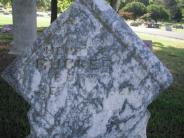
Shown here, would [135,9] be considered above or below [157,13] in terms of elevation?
above

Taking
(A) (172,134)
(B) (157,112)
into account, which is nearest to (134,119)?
(A) (172,134)

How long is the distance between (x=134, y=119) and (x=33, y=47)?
37.6 inches

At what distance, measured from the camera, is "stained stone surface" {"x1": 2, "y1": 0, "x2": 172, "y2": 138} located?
3252 millimetres

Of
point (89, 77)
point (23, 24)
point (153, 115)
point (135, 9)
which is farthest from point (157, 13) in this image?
point (89, 77)

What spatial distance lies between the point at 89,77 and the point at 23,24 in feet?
35.1

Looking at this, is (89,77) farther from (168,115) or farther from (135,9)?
(135,9)

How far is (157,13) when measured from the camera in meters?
59.3

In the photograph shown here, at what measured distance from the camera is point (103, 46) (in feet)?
10.7

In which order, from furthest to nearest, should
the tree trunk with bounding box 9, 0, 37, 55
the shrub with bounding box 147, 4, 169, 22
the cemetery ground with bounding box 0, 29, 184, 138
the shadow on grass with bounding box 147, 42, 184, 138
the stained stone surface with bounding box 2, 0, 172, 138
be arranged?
the shrub with bounding box 147, 4, 169, 22 < the tree trunk with bounding box 9, 0, 37, 55 < the shadow on grass with bounding box 147, 42, 184, 138 < the cemetery ground with bounding box 0, 29, 184, 138 < the stained stone surface with bounding box 2, 0, 172, 138

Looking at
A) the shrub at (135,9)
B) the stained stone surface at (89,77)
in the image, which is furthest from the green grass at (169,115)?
the shrub at (135,9)

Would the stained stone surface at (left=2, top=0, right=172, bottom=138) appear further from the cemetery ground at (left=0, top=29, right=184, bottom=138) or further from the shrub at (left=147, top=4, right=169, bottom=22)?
the shrub at (left=147, top=4, right=169, bottom=22)

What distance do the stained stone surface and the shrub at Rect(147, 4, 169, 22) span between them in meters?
55.9

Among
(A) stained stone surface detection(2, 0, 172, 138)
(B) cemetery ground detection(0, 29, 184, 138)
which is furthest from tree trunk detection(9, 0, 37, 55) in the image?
(A) stained stone surface detection(2, 0, 172, 138)

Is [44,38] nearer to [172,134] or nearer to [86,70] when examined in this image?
[86,70]
